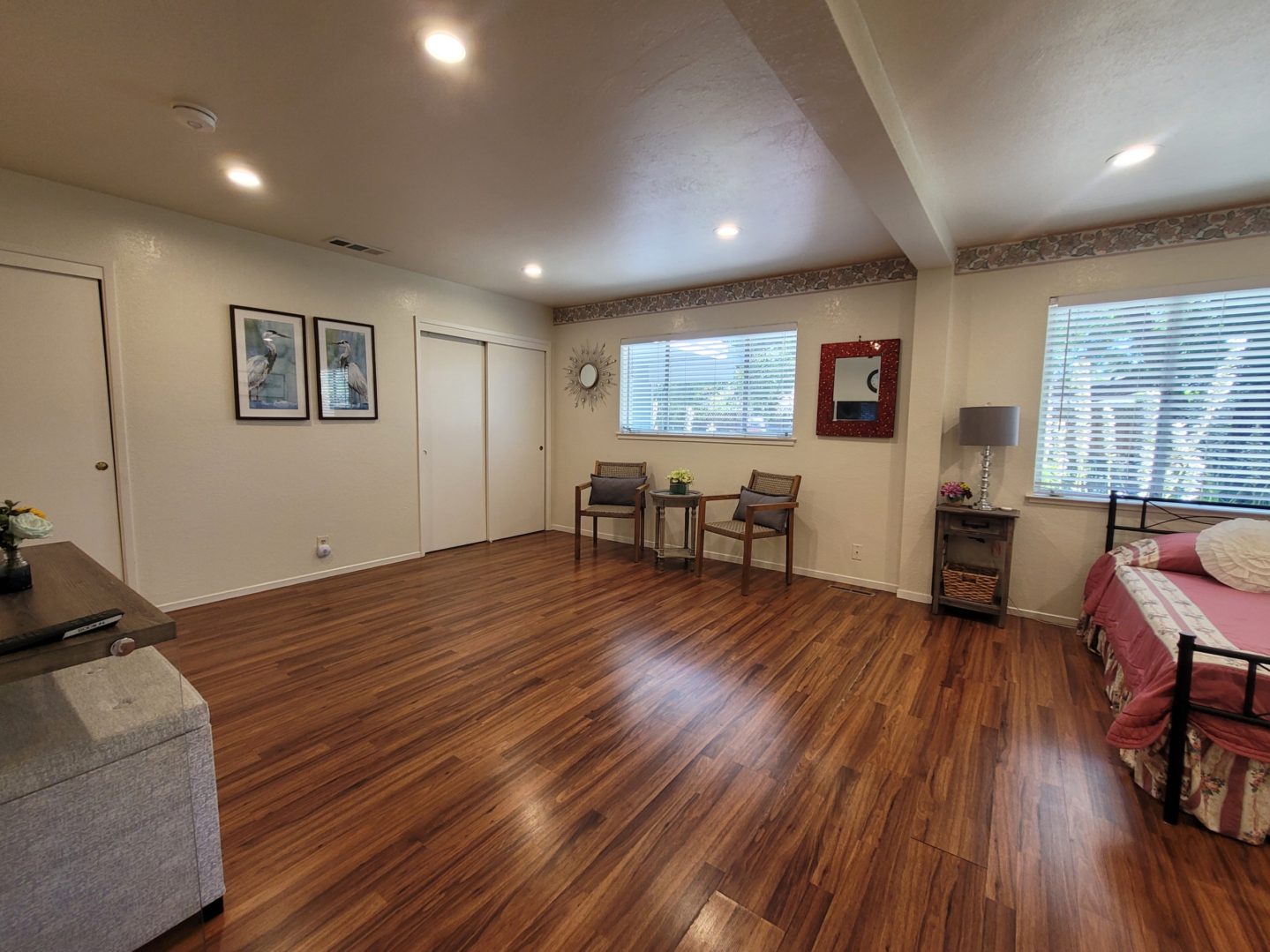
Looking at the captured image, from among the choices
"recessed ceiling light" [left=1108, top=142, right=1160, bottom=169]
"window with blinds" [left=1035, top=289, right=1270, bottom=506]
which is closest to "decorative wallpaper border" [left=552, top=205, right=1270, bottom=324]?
"window with blinds" [left=1035, top=289, right=1270, bottom=506]

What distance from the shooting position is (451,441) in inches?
195

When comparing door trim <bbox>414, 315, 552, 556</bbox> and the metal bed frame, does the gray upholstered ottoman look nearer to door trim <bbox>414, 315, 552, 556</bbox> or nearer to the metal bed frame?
the metal bed frame

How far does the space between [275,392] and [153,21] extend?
2464 mm

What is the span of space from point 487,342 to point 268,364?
77.0 inches

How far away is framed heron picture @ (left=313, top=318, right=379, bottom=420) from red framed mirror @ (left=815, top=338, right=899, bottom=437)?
3699 millimetres

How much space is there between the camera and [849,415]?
13.3 ft

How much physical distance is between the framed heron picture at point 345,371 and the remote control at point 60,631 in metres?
3.16

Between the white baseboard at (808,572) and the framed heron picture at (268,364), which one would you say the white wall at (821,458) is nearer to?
the white baseboard at (808,572)

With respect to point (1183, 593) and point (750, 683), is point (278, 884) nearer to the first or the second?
point (750, 683)

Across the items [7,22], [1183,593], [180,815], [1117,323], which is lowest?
[180,815]

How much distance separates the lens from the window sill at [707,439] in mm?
4438

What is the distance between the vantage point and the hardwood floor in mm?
1320

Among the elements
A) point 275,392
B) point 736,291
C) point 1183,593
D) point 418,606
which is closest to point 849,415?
point 736,291

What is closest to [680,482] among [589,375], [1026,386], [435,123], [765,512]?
[765,512]
